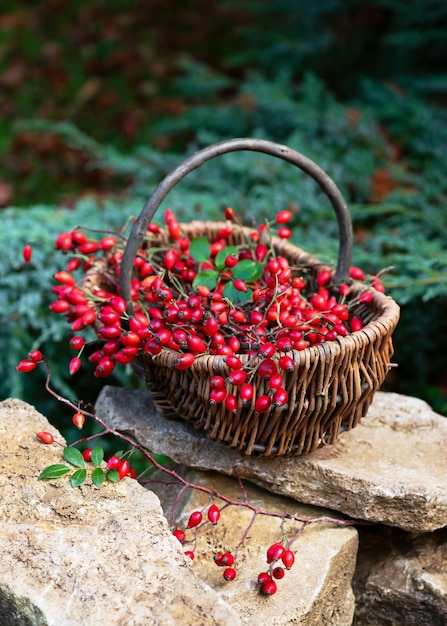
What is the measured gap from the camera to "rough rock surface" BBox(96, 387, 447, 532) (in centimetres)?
169

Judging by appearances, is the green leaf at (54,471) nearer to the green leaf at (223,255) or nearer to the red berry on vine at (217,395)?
the red berry on vine at (217,395)

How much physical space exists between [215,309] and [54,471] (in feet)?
1.57

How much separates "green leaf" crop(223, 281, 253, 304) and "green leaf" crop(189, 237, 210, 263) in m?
0.12

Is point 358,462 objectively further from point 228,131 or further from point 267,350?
point 228,131

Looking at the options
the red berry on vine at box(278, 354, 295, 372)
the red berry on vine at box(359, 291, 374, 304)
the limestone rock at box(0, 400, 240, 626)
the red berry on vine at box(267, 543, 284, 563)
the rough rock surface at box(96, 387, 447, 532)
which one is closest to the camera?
the limestone rock at box(0, 400, 240, 626)

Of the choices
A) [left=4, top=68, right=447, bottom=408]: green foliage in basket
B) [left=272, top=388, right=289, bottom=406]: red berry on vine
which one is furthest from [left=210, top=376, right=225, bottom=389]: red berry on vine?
[left=4, top=68, right=447, bottom=408]: green foliage in basket

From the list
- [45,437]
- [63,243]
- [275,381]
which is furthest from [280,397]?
[63,243]

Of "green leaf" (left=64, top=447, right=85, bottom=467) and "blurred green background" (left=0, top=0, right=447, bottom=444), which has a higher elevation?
"blurred green background" (left=0, top=0, right=447, bottom=444)

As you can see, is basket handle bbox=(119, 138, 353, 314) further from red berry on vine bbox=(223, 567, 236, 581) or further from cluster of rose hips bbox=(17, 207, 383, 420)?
red berry on vine bbox=(223, 567, 236, 581)

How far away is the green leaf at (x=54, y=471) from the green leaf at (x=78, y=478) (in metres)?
0.02

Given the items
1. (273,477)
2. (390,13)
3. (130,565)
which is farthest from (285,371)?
(390,13)

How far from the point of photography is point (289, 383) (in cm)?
154

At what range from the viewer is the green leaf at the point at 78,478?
156 centimetres

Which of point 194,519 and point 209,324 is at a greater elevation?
point 209,324
